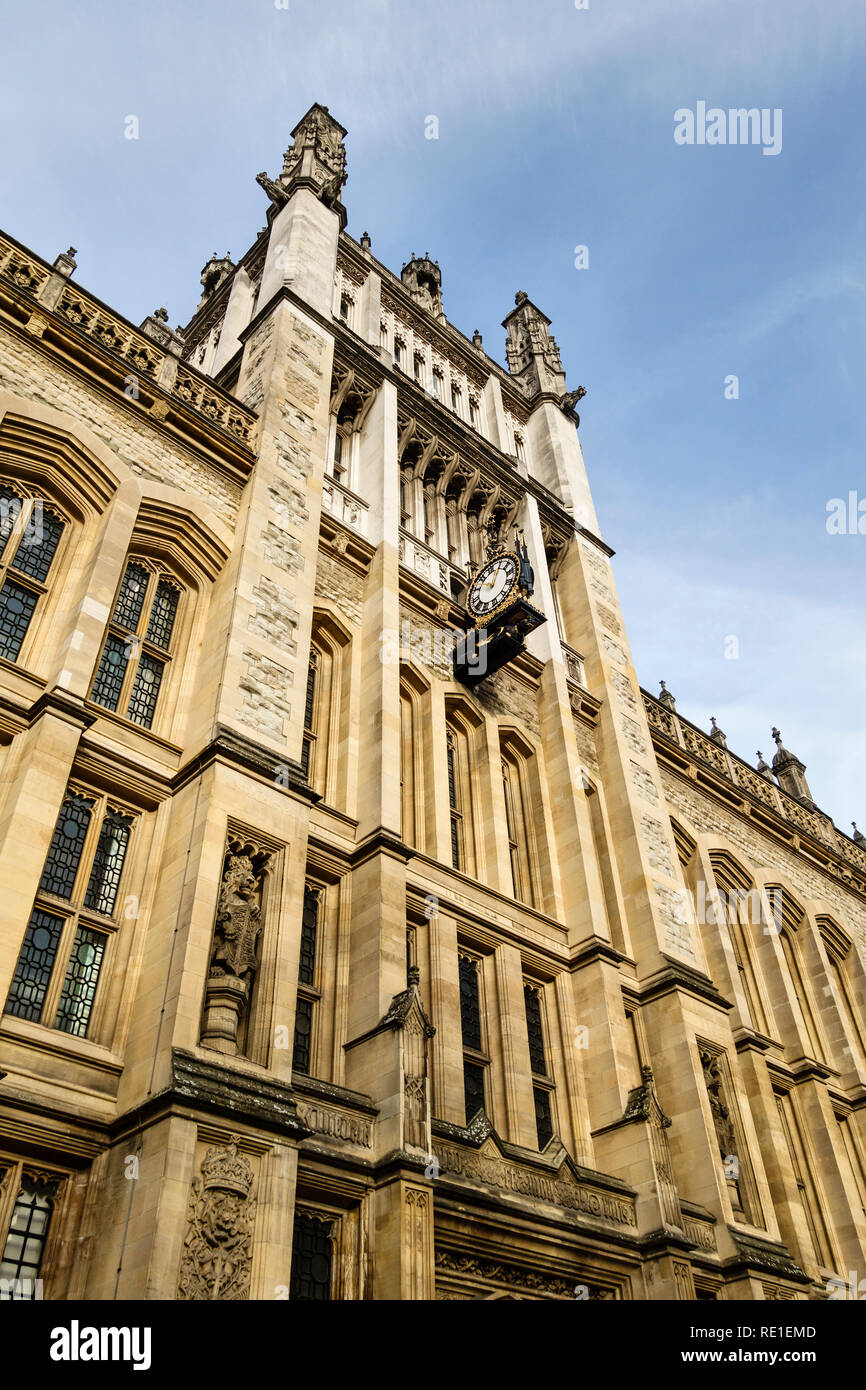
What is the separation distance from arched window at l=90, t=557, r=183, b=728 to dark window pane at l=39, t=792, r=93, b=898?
1541 mm

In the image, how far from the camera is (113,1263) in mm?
10398

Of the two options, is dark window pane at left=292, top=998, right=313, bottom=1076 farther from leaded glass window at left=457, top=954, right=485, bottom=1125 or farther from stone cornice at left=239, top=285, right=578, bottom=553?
stone cornice at left=239, top=285, right=578, bottom=553

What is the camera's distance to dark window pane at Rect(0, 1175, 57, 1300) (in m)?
10.5

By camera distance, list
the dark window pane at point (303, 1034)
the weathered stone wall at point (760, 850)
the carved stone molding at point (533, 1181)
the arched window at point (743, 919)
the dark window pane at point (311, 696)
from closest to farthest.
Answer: the carved stone molding at point (533, 1181) < the dark window pane at point (303, 1034) < the dark window pane at point (311, 696) < the arched window at point (743, 919) < the weathered stone wall at point (760, 850)

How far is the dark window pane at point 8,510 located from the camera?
15.4 meters

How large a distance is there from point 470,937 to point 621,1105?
3.42 meters

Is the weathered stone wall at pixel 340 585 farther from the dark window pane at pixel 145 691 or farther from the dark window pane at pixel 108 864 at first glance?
the dark window pane at pixel 108 864

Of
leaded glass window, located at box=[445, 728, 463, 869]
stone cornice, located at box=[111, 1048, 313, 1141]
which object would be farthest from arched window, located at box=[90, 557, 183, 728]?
leaded glass window, located at box=[445, 728, 463, 869]

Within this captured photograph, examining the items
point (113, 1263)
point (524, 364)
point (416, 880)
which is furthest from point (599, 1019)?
point (524, 364)

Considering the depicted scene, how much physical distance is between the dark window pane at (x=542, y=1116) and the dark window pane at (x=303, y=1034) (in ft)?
14.0

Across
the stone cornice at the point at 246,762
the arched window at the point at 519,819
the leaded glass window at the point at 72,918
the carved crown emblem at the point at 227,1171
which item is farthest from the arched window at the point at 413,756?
the carved crown emblem at the point at 227,1171

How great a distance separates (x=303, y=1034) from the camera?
1465cm

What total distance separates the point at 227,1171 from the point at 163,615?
339 inches

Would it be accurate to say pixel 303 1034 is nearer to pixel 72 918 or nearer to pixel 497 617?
pixel 72 918
